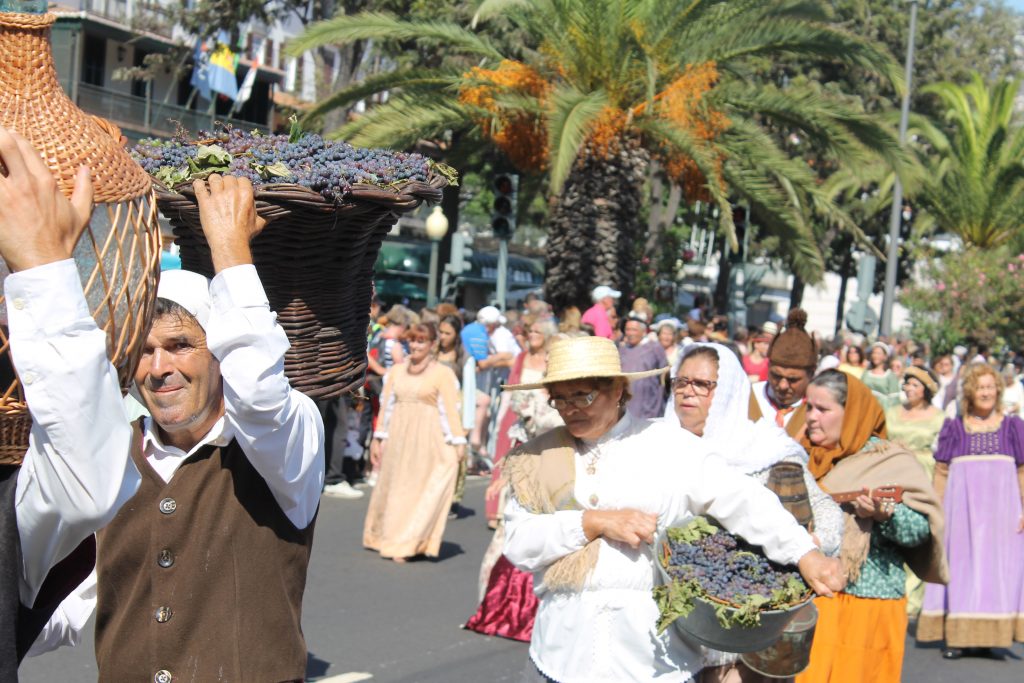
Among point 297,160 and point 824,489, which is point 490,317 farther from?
point 297,160

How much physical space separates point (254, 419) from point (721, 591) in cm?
190

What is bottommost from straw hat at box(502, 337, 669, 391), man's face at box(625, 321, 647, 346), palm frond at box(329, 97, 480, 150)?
man's face at box(625, 321, 647, 346)

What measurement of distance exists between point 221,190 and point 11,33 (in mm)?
737

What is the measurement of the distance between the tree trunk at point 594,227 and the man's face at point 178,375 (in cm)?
1371

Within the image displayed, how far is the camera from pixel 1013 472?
8.78 meters

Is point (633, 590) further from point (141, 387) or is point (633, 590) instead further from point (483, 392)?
point (483, 392)

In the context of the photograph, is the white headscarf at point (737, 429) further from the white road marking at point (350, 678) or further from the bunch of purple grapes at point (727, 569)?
the white road marking at point (350, 678)

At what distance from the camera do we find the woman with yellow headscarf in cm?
547

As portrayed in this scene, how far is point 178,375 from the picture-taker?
2.88 m

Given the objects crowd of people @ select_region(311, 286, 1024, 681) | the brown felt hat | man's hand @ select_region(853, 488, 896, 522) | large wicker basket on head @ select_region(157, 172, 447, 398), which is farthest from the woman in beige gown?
large wicker basket on head @ select_region(157, 172, 447, 398)

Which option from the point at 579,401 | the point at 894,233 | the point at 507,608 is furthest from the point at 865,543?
the point at 894,233

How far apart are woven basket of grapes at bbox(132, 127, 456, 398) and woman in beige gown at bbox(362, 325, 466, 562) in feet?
23.5

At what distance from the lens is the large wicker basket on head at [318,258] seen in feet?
9.66

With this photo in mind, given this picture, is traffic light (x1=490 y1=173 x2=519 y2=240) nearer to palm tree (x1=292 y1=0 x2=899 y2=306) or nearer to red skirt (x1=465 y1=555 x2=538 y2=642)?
palm tree (x1=292 y1=0 x2=899 y2=306)
